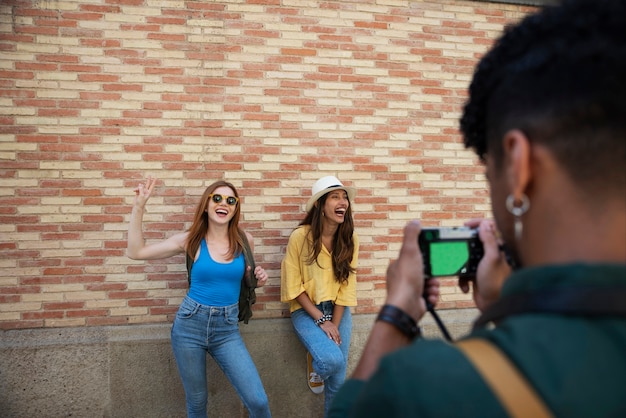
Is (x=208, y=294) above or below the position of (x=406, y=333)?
below

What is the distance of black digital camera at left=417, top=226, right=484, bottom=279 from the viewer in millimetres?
1260

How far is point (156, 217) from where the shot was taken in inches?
171

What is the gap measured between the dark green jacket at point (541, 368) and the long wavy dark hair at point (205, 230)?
317 cm

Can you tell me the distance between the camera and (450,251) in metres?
1.30

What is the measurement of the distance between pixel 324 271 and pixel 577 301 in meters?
3.48

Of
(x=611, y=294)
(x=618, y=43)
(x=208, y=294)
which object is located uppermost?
(x=618, y=43)

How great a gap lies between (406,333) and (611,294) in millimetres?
490

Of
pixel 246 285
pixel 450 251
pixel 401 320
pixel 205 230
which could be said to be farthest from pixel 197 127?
pixel 401 320

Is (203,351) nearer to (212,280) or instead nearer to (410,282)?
(212,280)

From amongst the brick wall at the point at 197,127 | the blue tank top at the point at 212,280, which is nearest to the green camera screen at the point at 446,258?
the blue tank top at the point at 212,280

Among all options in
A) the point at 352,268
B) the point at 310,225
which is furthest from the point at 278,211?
the point at 352,268

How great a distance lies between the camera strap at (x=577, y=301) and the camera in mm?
704

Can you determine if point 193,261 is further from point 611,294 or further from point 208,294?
point 611,294

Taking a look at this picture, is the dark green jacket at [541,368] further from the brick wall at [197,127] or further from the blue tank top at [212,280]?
the brick wall at [197,127]
